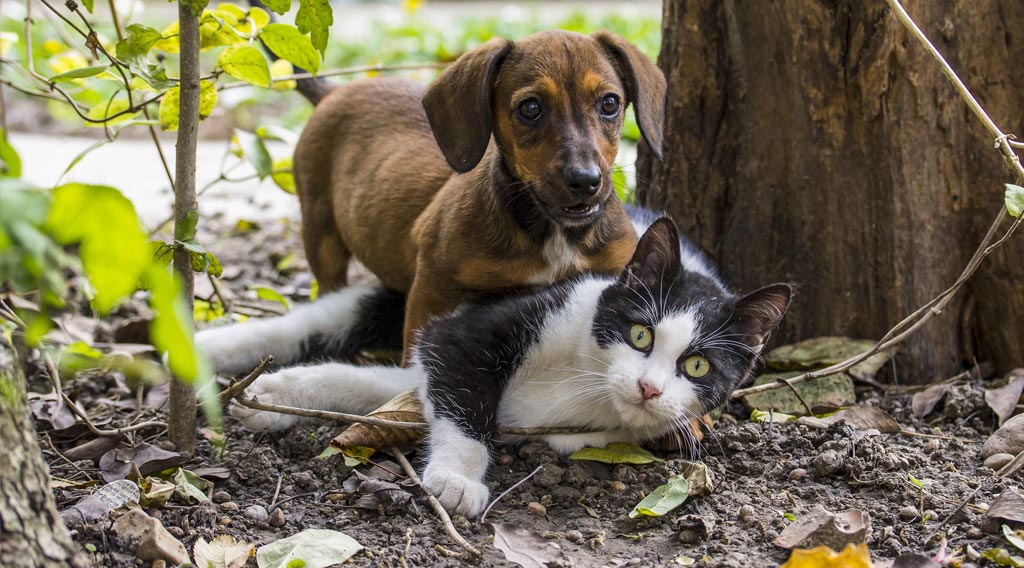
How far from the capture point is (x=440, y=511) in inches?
93.3

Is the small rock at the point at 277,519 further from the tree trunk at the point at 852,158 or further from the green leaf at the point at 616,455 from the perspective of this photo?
the tree trunk at the point at 852,158

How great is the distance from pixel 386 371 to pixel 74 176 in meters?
3.69

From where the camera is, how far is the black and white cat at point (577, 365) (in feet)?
8.89

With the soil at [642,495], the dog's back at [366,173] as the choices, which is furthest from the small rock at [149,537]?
the dog's back at [366,173]

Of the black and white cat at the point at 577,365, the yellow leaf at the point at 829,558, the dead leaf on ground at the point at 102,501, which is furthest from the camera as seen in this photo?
the black and white cat at the point at 577,365

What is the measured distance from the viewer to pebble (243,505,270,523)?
93.7 inches

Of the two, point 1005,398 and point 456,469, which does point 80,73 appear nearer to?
point 456,469

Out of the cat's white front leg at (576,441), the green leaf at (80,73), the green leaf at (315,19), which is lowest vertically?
the cat's white front leg at (576,441)

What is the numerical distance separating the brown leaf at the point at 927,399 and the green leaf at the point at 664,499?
109 cm

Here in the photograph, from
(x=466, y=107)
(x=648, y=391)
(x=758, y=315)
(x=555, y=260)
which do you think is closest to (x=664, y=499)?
(x=648, y=391)

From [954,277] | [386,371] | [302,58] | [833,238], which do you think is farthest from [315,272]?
[954,277]

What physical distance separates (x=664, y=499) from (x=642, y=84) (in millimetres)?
1434

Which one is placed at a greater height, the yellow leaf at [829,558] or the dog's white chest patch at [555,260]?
the dog's white chest patch at [555,260]

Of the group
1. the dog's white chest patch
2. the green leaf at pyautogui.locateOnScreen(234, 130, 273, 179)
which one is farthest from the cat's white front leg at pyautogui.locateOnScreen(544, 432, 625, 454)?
the green leaf at pyautogui.locateOnScreen(234, 130, 273, 179)
